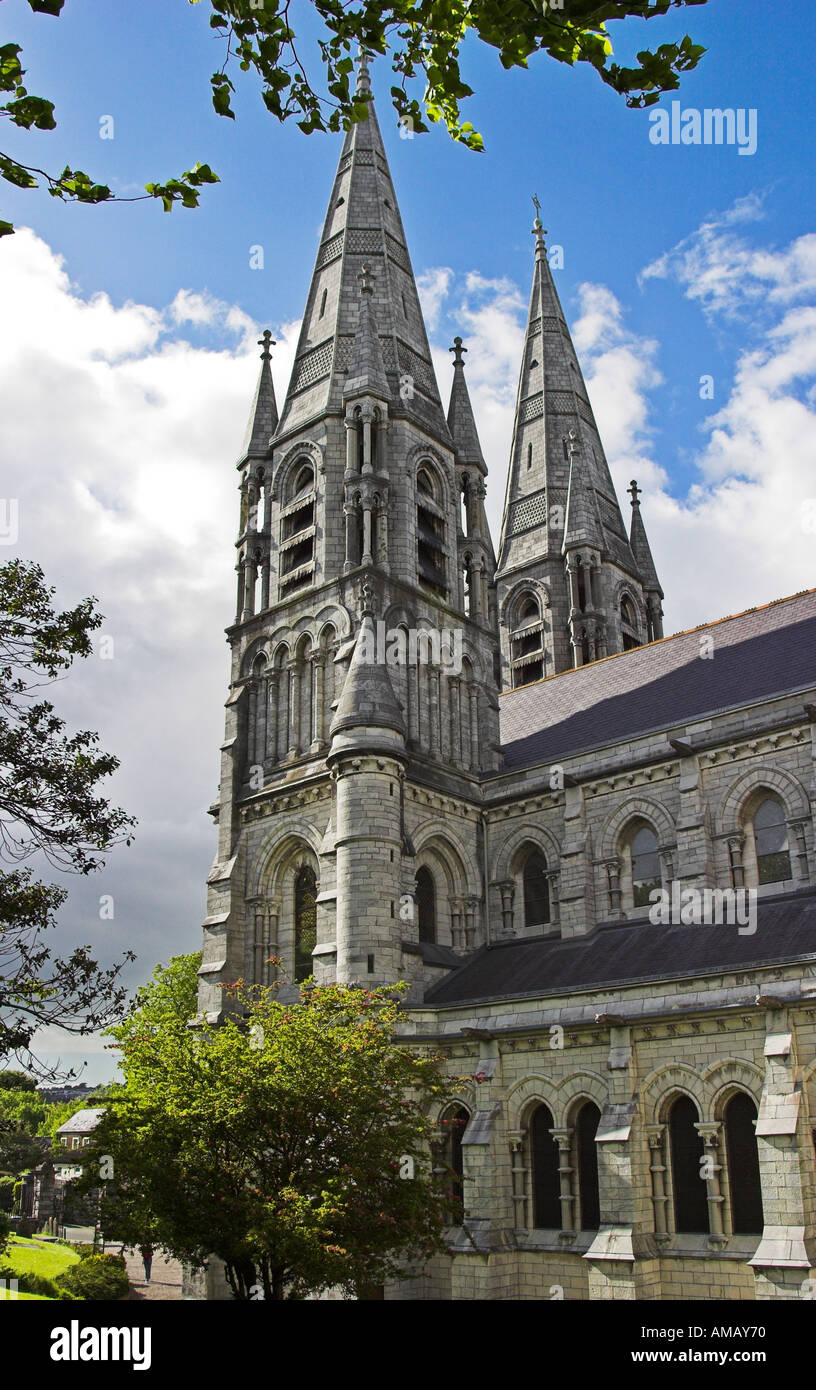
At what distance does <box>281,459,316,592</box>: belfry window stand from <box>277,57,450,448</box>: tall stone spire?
174 centimetres

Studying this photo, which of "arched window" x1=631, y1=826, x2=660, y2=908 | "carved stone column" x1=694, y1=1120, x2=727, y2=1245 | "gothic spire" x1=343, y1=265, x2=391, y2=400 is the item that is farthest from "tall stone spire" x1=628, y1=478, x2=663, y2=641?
"carved stone column" x1=694, y1=1120, x2=727, y2=1245

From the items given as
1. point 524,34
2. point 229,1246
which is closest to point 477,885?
point 229,1246

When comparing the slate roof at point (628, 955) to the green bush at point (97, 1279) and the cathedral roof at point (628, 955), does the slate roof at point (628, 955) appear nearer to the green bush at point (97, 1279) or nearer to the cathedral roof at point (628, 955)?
the cathedral roof at point (628, 955)

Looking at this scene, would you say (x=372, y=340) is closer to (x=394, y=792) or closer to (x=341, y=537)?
(x=341, y=537)

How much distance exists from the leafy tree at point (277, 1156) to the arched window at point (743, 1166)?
5197mm

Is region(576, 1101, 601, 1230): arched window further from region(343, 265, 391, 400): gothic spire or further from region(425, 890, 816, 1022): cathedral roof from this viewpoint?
region(343, 265, 391, 400): gothic spire

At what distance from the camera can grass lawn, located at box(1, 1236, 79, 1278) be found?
98.9 ft

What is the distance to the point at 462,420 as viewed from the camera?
38562 mm

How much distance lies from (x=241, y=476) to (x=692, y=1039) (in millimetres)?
23356

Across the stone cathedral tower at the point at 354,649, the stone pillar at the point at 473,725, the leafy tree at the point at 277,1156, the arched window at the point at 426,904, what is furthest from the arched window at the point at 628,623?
the leafy tree at the point at 277,1156

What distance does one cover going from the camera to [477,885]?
3102 centimetres

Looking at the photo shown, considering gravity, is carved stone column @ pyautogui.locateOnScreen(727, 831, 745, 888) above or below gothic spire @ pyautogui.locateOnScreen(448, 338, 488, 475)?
below

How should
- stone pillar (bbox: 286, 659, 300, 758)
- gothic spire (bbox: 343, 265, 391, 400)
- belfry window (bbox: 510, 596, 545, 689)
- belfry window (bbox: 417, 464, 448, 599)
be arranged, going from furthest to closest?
belfry window (bbox: 510, 596, 545, 689), belfry window (bbox: 417, 464, 448, 599), gothic spire (bbox: 343, 265, 391, 400), stone pillar (bbox: 286, 659, 300, 758)

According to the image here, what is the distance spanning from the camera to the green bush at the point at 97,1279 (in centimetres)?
2805
